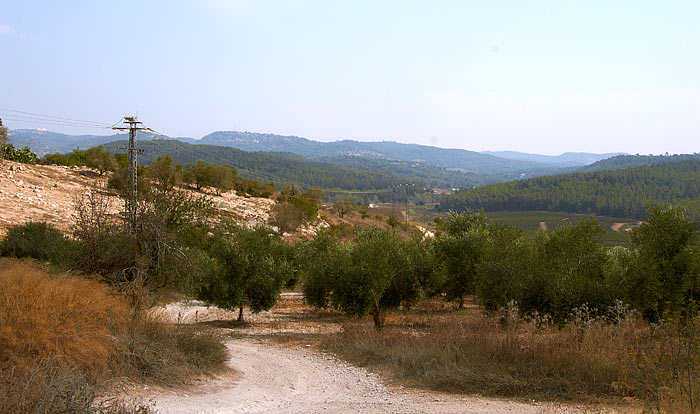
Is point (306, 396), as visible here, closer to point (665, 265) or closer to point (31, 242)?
point (665, 265)

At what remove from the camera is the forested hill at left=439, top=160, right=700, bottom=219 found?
402 ft

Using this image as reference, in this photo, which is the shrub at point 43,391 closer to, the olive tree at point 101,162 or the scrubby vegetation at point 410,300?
the scrubby vegetation at point 410,300

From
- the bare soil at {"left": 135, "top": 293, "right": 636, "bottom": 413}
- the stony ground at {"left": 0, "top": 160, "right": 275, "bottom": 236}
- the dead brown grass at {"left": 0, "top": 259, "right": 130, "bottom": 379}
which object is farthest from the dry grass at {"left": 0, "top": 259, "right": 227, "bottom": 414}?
the stony ground at {"left": 0, "top": 160, "right": 275, "bottom": 236}

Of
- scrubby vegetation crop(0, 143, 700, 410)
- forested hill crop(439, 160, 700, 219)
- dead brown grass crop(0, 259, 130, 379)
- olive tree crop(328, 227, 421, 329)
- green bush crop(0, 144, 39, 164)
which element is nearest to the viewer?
dead brown grass crop(0, 259, 130, 379)

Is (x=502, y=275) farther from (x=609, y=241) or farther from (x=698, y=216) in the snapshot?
(x=698, y=216)

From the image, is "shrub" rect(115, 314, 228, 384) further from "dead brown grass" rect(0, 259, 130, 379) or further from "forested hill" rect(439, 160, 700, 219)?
"forested hill" rect(439, 160, 700, 219)

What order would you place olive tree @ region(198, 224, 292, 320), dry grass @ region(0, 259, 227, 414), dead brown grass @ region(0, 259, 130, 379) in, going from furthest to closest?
olive tree @ region(198, 224, 292, 320) < dead brown grass @ region(0, 259, 130, 379) < dry grass @ region(0, 259, 227, 414)

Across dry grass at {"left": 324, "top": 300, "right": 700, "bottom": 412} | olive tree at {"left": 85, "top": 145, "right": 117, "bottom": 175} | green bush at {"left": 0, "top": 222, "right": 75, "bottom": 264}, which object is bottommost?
green bush at {"left": 0, "top": 222, "right": 75, "bottom": 264}

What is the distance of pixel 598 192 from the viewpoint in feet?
465

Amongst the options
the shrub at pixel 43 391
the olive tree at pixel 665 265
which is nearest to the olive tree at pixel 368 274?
the olive tree at pixel 665 265

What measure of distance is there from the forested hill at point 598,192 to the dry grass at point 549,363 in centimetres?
10707

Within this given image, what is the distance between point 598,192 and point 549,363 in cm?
14879

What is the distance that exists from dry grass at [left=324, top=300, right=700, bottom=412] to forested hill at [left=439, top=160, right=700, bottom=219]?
107068 millimetres

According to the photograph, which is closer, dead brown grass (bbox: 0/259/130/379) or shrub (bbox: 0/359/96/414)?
shrub (bbox: 0/359/96/414)
